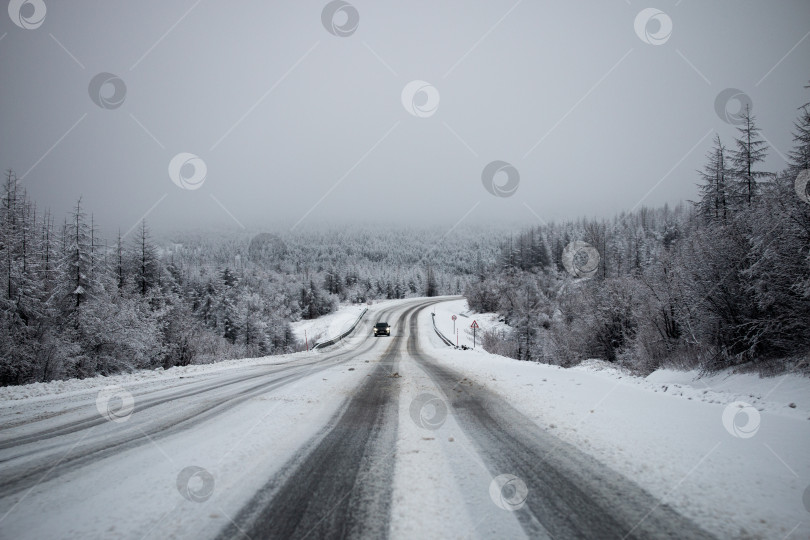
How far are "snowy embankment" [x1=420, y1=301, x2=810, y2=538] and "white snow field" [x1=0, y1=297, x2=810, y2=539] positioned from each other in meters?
0.02

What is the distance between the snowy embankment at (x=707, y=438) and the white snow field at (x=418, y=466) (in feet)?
0.07

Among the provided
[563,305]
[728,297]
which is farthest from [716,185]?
[728,297]

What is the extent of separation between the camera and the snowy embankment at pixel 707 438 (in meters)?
2.75

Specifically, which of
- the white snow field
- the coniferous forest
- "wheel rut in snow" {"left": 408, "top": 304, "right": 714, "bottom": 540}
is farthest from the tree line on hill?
"wheel rut in snow" {"left": 408, "top": 304, "right": 714, "bottom": 540}

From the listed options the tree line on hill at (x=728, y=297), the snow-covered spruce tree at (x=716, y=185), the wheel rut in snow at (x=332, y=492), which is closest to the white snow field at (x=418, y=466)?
the wheel rut in snow at (x=332, y=492)

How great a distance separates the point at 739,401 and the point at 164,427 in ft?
28.9

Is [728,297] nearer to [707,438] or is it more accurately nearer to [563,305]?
[707,438]

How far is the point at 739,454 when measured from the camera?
3727 mm

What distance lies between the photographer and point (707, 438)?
422 cm

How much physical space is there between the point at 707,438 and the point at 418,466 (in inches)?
136

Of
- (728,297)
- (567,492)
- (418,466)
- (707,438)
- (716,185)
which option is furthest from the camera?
(716,185)

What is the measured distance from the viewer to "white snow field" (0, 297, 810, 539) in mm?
2586

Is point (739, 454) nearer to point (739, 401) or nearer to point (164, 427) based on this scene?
point (739, 401)

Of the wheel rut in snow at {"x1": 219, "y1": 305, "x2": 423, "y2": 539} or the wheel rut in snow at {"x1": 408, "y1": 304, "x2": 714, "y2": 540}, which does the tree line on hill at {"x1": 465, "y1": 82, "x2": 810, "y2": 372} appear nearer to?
the wheel rut in snow at {"x1": 408, "y1": 304, "x2": 714, "y2": 540}
